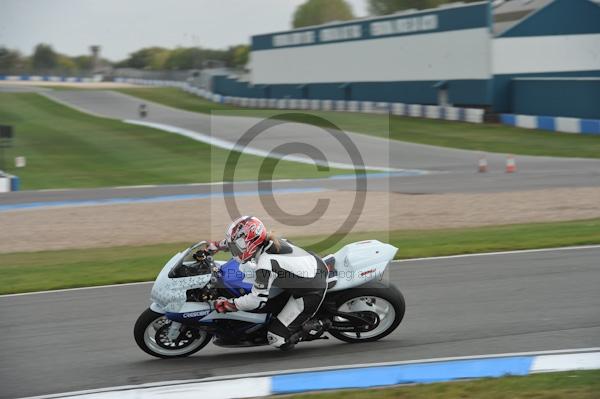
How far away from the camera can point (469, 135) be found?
3903 cm

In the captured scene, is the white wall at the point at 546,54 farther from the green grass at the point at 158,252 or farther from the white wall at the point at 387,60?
the green grass at the point at 158,252

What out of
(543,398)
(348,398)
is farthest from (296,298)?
(543,398)

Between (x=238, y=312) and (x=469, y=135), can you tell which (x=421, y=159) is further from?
(x=238, y=312)

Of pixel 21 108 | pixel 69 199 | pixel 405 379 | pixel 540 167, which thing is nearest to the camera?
pixel 405 379

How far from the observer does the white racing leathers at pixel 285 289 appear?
8.09 metres

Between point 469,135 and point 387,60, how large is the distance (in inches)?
640

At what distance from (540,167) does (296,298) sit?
2118cm

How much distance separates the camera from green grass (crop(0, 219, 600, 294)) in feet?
43.0

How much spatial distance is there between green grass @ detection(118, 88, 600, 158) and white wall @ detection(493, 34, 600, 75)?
4.47 m

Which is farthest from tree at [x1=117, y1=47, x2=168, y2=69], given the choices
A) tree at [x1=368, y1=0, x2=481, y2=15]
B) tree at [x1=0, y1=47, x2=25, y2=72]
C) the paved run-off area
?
the paved run-off area

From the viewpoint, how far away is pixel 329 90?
6091 cm

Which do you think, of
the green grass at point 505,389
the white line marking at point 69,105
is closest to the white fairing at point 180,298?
the green grass at point 505,389

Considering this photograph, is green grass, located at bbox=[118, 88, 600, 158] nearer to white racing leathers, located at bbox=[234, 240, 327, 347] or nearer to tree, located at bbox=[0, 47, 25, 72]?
white racing leathers, located at bbox=[234, 240, 327, 347]

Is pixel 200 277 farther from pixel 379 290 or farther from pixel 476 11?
pixel 476 11
